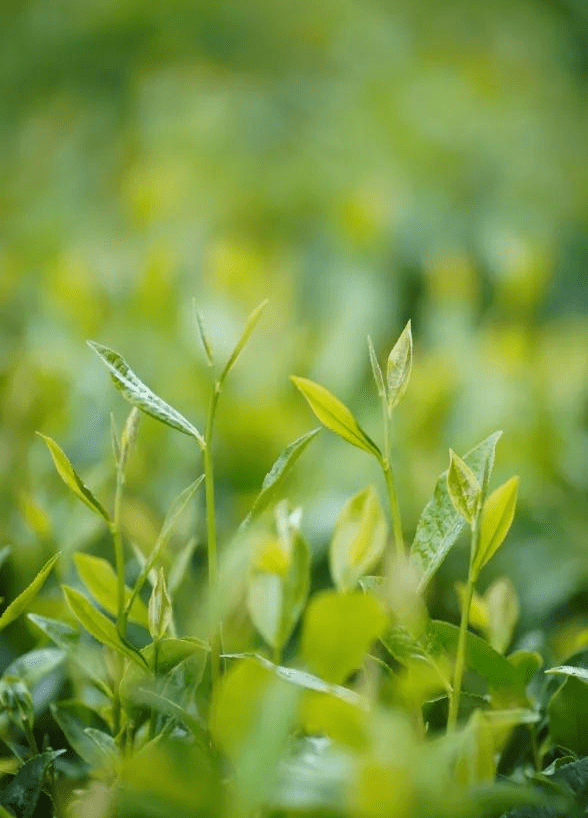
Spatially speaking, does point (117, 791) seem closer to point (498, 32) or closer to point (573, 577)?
point (573, 577)

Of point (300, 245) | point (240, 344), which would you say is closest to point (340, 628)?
point (240, 344)

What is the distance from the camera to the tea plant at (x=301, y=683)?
34cm

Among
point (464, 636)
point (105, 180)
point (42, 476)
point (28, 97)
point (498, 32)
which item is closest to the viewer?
point (464, 636)

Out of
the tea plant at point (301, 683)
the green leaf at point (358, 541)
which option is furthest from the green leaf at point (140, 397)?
the green leaf at point (358, 541)

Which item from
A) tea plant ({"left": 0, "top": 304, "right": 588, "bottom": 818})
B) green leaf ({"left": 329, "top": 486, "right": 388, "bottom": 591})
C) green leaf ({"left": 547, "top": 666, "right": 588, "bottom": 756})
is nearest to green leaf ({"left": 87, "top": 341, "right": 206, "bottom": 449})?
Answer: tea plant ({"left": 0, "top": 304, "right": 588, "bottom": 818})

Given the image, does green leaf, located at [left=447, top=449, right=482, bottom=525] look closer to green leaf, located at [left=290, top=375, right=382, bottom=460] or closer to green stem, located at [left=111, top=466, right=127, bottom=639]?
green leaf, located at [left=290, top=375, right=382, bottom=460]

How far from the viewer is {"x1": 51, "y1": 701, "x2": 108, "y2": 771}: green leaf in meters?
0.50

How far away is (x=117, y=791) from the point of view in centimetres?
44

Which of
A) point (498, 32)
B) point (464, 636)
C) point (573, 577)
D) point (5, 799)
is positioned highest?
point (498, 32)

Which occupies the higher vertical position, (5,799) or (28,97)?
(28,97)

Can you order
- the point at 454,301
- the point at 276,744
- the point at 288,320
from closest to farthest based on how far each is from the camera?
the point at 276,744, the point at 288,320, the point at 454,301

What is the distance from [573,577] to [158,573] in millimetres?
567

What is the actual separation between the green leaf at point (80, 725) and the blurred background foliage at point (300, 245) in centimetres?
15

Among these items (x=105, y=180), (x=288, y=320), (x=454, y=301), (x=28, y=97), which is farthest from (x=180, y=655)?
(x=28, y=97)
